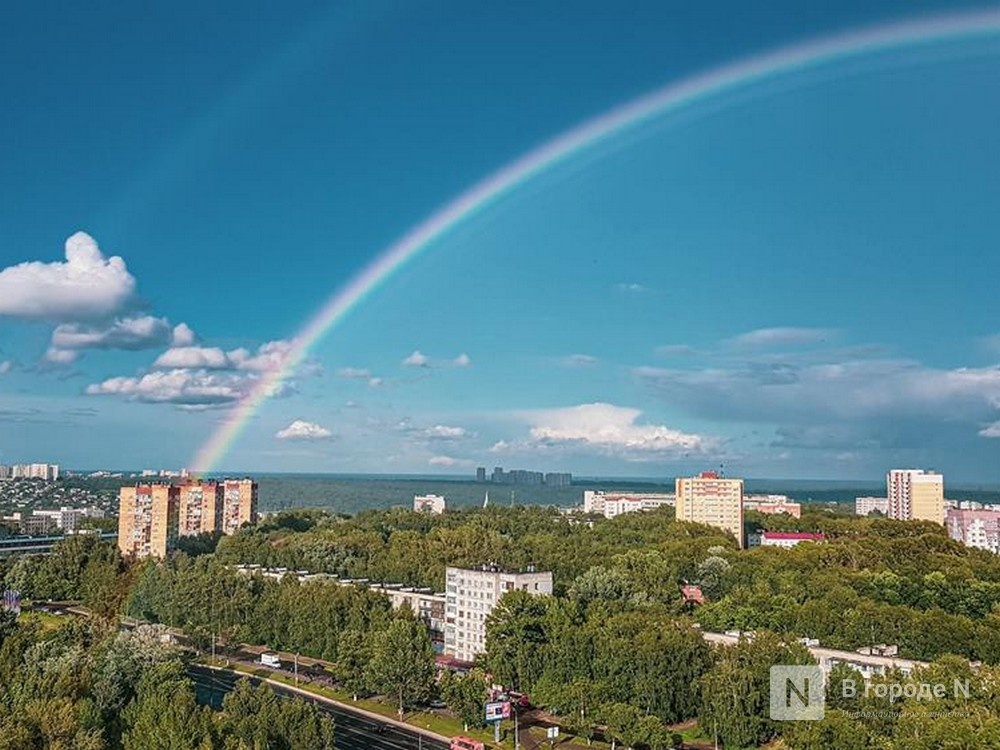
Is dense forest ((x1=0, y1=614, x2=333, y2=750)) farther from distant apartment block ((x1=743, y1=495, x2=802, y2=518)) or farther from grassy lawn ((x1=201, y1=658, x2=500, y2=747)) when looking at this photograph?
distant apartment block ((x1=743, y1=495, x2=802, y2=518))

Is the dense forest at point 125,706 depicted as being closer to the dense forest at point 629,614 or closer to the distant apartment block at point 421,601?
the dense forest at point 629,614

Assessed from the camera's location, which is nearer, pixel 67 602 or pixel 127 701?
pixel 127 701

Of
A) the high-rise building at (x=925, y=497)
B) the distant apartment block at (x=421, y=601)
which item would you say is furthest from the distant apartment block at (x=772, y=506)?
the distant apartment block at (x=421, y=601)

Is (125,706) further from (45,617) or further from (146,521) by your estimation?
(146,521)

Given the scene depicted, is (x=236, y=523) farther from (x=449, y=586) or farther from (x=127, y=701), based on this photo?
(x=127, y=701)

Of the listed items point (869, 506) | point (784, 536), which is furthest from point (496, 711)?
point (869, 506)

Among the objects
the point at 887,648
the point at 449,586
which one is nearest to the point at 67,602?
the point at 449,586

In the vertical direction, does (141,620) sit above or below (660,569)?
below
